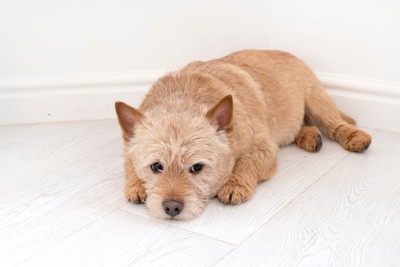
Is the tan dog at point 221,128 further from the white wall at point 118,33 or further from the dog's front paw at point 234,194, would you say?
the white wall at point 118,33

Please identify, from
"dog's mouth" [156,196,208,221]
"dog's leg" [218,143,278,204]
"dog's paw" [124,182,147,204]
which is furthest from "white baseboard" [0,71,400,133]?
"dog's mouth" [156,196,208,221]

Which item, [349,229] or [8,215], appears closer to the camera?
[349,229]

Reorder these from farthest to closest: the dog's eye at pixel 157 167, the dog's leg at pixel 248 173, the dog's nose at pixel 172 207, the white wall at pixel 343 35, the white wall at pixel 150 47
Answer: the white wall at pixel 150 47, the white wall at pixel 343 35, the dog's leg at pixel 248 173, the dog's eye at pixel 157 167, the dog's nose at pixel 172 207

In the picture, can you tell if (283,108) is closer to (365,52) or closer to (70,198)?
(365,52)

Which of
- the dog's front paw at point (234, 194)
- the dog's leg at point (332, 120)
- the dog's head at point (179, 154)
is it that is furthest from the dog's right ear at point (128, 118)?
the dog's leg at point (332, 120)

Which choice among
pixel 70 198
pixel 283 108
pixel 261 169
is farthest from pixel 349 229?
pixel 70 198

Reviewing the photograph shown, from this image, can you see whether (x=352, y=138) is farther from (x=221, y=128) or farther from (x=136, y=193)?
(x=136, y=193)

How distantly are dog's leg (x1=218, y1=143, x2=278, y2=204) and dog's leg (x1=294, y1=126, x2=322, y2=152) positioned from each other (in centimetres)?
32

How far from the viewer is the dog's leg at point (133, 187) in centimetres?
265

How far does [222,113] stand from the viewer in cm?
259

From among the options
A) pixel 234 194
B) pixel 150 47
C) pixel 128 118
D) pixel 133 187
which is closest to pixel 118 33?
pixel 150 47

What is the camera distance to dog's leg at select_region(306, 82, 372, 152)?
322 centimetres

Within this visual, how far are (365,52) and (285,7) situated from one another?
0.60m

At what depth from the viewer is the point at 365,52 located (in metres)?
3.44
